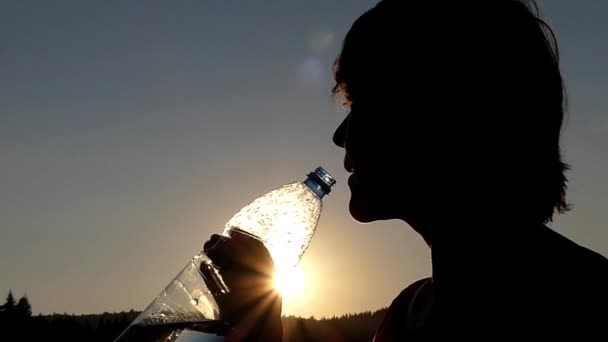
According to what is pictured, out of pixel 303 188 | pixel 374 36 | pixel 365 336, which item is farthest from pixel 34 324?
pixel 374 36

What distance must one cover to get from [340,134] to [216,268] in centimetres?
57

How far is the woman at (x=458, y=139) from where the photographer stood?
2.00 metres

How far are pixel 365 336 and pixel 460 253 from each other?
22.9 feet

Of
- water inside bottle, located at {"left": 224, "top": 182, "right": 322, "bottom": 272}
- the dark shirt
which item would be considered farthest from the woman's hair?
water inside bottle, located at {"left": 224, "top": 182, "right": 322, "bottom": 272}

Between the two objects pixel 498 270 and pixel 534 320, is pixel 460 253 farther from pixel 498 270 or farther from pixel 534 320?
pixel 534 320

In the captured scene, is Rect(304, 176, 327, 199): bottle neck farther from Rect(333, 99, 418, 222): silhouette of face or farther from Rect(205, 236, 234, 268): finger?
Rect(333, 99, 418, 222): silhouette of face

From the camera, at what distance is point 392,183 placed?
2129 mm

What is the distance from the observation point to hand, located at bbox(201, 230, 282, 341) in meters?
2.37

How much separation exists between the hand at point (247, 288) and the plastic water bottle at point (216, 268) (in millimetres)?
25

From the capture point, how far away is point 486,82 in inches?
83.5

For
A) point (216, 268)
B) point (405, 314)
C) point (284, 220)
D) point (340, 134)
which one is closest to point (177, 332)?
point (216, 268)

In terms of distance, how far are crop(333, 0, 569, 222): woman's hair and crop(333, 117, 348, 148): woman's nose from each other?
8cm

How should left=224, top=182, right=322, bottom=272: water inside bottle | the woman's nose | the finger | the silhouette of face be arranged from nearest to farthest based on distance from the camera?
1. the silhouette of face
2. the woman's nose
3. the finger
4. left=224, top=182, right=322, bottom=272: water inside bottle

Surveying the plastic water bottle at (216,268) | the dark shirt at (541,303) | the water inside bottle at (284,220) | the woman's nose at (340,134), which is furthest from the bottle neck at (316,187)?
the dark shirt at (541,303)
